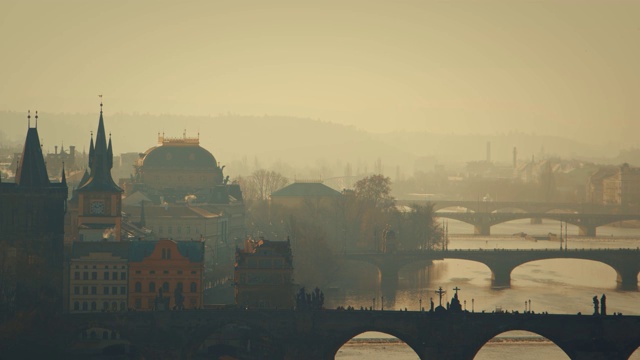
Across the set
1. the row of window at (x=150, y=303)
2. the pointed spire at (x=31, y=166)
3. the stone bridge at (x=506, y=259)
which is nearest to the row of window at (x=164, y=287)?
the row of window at (x=150, y=303)

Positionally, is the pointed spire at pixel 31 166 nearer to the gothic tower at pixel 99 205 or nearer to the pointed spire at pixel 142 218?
the gothic tower at pixel 99 205

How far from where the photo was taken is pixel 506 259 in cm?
13950

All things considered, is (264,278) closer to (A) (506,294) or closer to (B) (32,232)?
(B) (32,232)

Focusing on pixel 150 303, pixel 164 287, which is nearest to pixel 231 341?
pixel 150 303

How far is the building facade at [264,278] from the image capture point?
103312mm

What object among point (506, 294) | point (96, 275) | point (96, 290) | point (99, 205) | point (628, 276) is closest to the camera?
point (96, 290)

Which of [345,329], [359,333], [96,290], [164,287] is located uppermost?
[164,287]

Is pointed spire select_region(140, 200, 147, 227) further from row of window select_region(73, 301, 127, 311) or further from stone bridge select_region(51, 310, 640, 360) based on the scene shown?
stone bridge select_region(51, 310, 640, 360)

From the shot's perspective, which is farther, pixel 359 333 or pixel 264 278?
pixel 264 278

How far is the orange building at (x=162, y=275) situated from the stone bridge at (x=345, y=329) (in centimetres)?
1063

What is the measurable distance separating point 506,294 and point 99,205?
3402 cm

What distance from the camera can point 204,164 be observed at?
163750mm

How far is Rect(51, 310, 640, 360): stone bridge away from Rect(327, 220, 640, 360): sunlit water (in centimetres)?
805

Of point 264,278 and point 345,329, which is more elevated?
point 264,278
